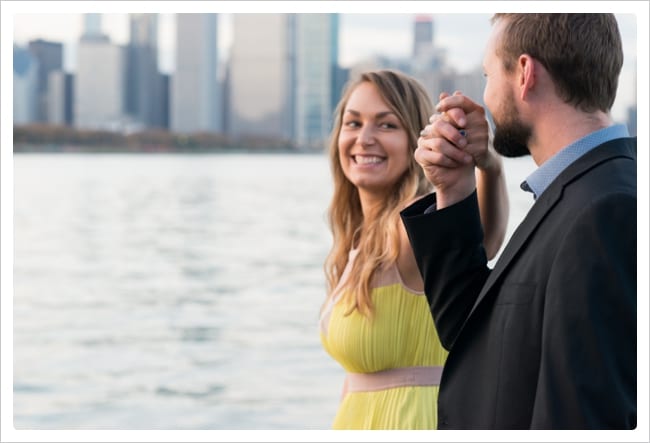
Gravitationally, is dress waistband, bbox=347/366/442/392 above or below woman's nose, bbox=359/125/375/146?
below

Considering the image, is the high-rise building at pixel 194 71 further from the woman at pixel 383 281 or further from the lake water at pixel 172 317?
the woman at pixel 383 281

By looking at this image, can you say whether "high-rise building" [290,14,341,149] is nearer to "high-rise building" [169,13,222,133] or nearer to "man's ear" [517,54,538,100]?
"high-rise building" [169,13,222,133]

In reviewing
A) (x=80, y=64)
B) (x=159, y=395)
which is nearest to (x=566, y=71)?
(x=159, y=395)

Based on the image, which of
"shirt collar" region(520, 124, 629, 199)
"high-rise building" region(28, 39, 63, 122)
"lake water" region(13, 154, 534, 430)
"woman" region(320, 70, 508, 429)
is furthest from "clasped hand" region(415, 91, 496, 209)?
"high-rise building" region(28, 39, 63, 122)

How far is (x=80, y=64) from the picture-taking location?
29.6 m

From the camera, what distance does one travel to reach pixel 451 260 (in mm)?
1917

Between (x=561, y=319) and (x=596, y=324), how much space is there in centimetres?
5

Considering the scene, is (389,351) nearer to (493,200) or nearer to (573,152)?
(493,200)

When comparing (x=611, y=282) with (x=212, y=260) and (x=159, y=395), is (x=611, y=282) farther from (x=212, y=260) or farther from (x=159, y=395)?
(x=212, y=260)

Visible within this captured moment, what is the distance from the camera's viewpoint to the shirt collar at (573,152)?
1.66m

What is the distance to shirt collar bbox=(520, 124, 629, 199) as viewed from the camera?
5.45ft

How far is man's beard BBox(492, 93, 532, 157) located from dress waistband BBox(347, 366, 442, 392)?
3.52ft

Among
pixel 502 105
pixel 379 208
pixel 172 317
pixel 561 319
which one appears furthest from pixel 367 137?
pixel 172 317

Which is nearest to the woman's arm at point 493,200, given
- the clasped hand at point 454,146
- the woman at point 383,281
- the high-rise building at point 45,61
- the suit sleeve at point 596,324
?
the woman at point 383,281
